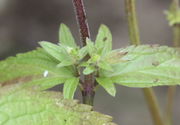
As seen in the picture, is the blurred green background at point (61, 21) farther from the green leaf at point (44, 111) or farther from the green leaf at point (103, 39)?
the green leaf at point (44, 111)

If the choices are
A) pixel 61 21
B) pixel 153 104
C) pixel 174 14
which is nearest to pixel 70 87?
pixel 153 104

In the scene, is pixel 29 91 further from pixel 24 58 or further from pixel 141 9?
pixel 141 9

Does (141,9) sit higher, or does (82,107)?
(141,9)

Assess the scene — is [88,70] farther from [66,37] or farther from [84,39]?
[66,37]

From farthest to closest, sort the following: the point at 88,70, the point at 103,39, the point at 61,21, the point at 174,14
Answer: the point at 61,21 → the point at 174,14 → the point at 103,39 → the point at 88,70

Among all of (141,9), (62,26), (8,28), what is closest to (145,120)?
(141,9)

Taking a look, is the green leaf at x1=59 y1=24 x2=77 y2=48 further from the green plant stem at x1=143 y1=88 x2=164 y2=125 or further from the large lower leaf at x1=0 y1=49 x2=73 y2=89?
the green plant stem at x1=143 y1=88 x2=164 y2=125

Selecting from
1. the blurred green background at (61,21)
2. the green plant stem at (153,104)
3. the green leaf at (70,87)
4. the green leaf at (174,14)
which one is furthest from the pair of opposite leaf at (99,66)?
the blurred green background at (61,21)
